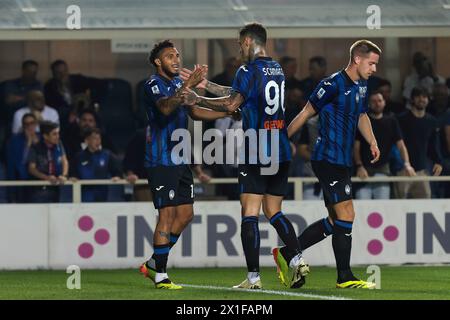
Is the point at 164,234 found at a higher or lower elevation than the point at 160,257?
higher

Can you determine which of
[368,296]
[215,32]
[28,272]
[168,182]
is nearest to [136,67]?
[215,32]

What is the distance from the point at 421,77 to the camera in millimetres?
19125

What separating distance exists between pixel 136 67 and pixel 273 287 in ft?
27.0

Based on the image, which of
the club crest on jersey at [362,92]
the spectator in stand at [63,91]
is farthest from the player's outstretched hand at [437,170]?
the club crest on jersey at [362,92]

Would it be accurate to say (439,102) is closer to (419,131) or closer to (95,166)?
(419,131)

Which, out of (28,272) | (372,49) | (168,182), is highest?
(372,49)

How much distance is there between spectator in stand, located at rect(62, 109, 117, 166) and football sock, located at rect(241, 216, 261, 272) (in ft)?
20.1

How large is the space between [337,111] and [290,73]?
6.54m

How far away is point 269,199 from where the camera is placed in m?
12.3

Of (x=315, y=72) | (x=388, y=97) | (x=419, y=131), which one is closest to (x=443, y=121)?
(x=419, y=131)

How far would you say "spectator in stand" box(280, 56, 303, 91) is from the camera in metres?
18.6

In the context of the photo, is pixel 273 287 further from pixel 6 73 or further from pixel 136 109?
pixel 6 73

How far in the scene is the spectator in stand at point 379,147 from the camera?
16969mm
